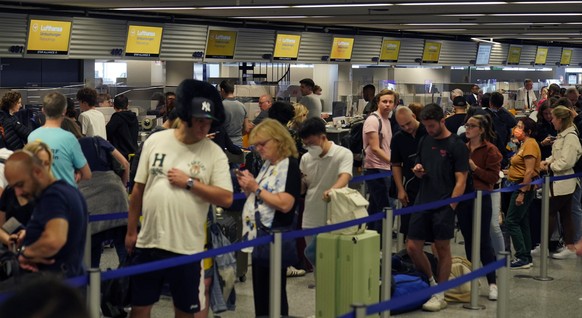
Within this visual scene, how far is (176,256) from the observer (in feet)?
15.8

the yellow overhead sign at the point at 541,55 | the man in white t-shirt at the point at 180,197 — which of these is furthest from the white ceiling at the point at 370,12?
the yellow overhead sign at the point at 541,55

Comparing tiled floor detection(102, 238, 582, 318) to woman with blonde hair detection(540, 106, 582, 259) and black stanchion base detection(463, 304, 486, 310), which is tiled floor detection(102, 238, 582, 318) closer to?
black stanchion base detection(463, 304, 486, 310)

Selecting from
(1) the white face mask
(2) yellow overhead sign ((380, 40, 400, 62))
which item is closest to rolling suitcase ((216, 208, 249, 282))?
(1) the white face mask

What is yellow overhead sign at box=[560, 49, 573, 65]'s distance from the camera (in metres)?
31.5

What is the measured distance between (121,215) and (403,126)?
2714 mm

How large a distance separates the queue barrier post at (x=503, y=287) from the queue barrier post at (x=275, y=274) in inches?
47.6

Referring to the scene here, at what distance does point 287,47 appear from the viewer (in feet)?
65.3

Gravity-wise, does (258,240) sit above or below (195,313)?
above

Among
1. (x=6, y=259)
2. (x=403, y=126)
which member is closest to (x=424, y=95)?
(x=403, y=126)

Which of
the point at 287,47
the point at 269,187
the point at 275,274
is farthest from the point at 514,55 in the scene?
the point at 275,274

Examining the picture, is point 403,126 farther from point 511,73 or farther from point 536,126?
point 511,73

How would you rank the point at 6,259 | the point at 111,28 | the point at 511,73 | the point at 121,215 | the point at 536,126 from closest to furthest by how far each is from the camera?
the point at 6,259 → the point at 121,215 → the point at 536,126 → the point at 111,28 → the point at 511,73

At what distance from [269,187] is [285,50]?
14.5m

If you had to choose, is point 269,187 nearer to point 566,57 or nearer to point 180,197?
point 180,197
